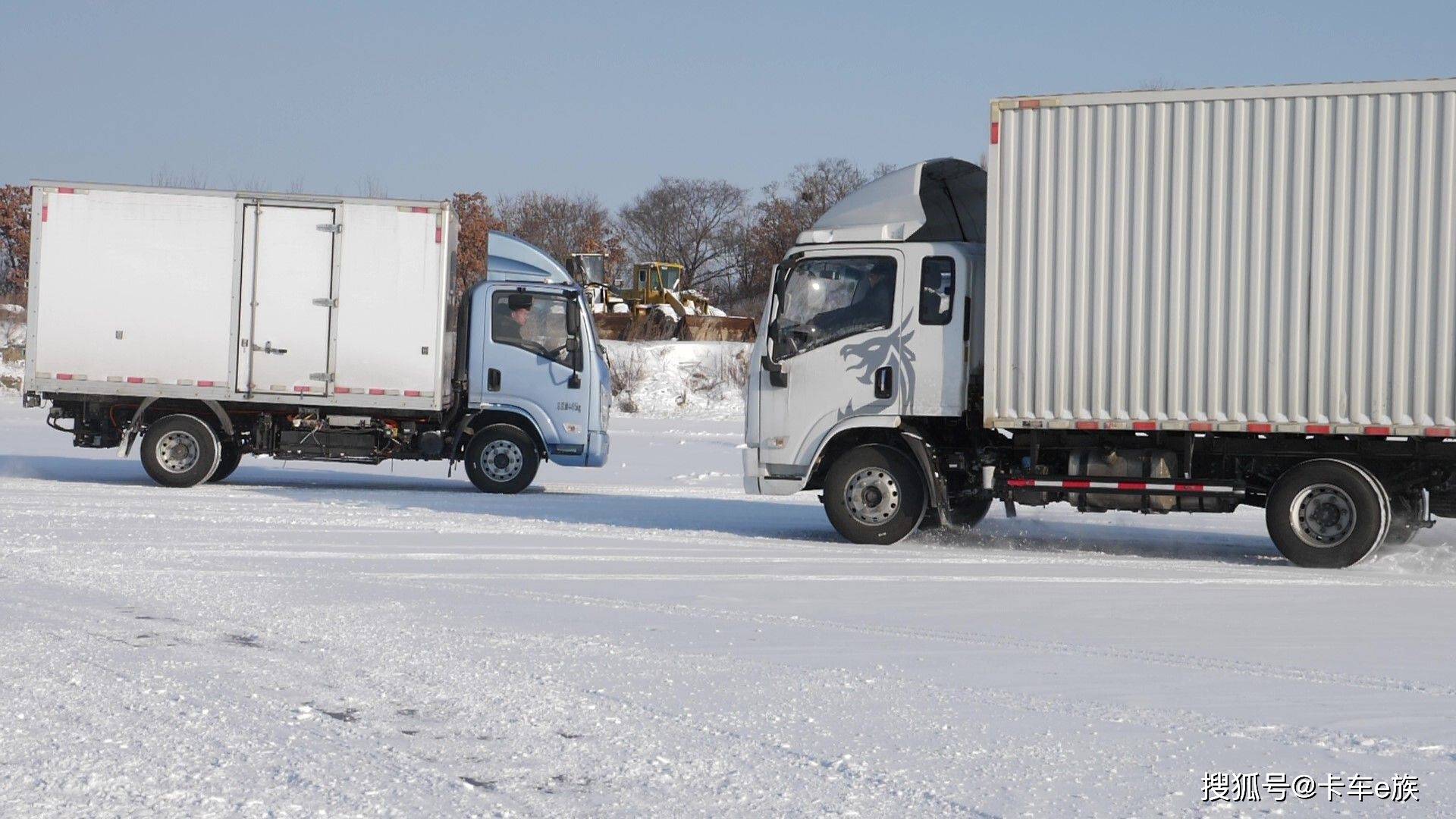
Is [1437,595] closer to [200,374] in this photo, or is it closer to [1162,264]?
[1162,264]

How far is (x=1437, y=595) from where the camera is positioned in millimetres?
8789

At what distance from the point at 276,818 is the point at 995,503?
43.0 feet

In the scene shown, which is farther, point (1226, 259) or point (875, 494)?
point (875, 494)

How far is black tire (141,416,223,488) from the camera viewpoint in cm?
1521

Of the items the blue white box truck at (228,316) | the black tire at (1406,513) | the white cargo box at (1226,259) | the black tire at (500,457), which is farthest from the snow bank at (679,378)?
the black tire at (1406,513)

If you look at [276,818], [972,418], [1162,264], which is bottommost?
[276,818]

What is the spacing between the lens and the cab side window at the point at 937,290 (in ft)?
35.7

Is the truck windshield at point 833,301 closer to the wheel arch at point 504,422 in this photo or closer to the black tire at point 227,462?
the wheel arch at point 504,422

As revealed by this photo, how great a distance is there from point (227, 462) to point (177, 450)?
38.6 inches

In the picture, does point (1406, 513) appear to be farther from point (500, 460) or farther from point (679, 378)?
point (679, 378)

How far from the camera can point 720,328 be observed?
4825cm

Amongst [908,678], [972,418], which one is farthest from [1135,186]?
[908,678]

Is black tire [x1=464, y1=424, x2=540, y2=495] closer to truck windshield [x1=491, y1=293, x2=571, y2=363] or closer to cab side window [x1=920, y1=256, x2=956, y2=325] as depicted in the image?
truck windshield [x1=491, y1=293, x2=571, y2=363]

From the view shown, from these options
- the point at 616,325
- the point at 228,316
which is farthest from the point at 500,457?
the point at 616,325
